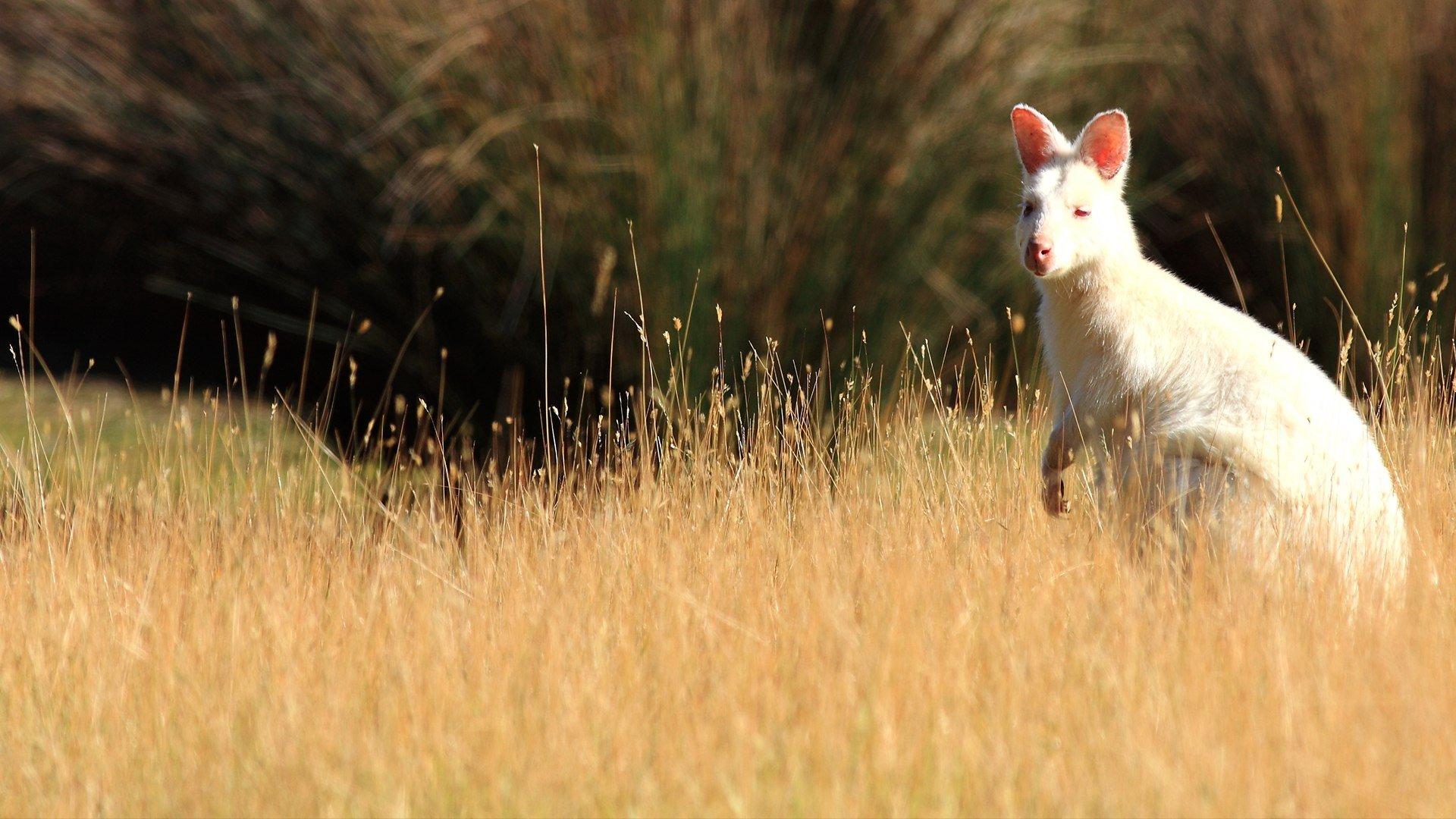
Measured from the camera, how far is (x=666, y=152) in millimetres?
5246

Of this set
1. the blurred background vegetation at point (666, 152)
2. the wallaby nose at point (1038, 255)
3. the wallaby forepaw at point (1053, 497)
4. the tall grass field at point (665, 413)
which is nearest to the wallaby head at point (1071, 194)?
the wallaby nose at point (1038, 255)

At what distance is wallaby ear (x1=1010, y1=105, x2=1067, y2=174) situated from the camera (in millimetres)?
3771

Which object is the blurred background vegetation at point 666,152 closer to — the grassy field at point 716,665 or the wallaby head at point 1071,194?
the wallaby head at point 1071,194

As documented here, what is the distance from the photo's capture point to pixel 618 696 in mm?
2670

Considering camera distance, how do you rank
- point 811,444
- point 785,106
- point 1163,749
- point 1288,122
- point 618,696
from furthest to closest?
point 1288,122
point 785,106
point 811,444
point 618,696
point 1163,749

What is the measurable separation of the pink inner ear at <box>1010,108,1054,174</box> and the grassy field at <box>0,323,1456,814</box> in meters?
0.72

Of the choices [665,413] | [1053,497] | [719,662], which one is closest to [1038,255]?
[1053,497]

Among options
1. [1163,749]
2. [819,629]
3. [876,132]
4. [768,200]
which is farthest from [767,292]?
[1163,749]

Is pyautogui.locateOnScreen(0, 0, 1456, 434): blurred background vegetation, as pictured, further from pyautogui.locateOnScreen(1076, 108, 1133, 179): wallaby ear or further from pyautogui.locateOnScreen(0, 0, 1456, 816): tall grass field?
pyautogui.locateOnScreen(1076, 108, 1133, 179): wallaby ear

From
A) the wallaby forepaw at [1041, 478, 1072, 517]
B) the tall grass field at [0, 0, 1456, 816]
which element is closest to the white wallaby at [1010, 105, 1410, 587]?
the wallaby forepaw at [1041, 478, 1072, 517]

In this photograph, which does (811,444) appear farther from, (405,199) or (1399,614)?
(405,199)

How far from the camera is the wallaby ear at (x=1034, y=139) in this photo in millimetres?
3771

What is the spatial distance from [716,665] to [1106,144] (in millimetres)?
1754

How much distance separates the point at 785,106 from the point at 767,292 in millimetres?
654
